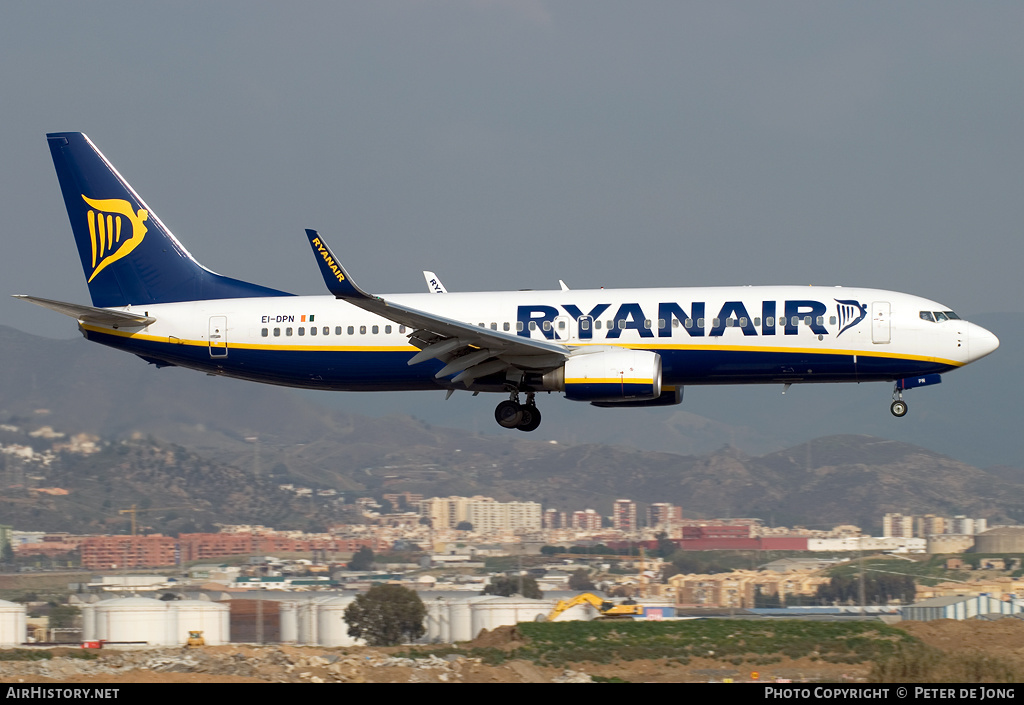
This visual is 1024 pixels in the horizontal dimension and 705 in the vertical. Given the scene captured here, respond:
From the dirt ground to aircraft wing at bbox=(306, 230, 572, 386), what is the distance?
15.5 m

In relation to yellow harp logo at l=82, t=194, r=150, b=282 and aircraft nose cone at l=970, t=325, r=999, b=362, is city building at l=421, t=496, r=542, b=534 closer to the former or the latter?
yellow harp logo at l=82, t=194, r=150, b=282

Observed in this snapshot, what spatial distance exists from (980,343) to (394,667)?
86.8 ft

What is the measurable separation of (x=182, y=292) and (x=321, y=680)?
50.5ft

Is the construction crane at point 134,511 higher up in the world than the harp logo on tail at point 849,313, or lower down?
lower down

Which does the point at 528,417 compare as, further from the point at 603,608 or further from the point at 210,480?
the point at 210,480

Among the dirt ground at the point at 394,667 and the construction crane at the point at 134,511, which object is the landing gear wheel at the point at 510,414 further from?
the construction crane at the point at 134,511

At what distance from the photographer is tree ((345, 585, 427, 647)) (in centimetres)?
6762

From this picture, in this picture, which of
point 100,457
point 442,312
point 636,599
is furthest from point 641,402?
point 100,457

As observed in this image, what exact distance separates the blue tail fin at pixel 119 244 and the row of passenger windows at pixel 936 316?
19.9m

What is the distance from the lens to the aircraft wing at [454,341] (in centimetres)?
3338

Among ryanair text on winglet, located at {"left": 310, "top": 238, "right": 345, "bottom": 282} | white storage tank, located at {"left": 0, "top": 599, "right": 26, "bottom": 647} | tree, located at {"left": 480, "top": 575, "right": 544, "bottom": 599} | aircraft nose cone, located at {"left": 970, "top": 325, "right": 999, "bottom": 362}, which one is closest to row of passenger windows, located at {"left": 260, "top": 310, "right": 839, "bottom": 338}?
aircraft nose cone, located at {"left": 970, "top": 325, "right": 999, "bottom": 362}

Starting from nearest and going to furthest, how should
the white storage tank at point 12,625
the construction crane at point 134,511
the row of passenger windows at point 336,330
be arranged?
the row of passenger windows at point 336,330 → the white storage tank at point 12,625 → the construction crane at point 134,511

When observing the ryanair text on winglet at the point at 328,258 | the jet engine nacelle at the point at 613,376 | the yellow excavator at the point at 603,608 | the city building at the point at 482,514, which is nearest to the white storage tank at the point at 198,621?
the yellow excavator at the point at 603,608

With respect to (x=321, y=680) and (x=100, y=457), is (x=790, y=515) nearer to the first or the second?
(x=100, y=457)
